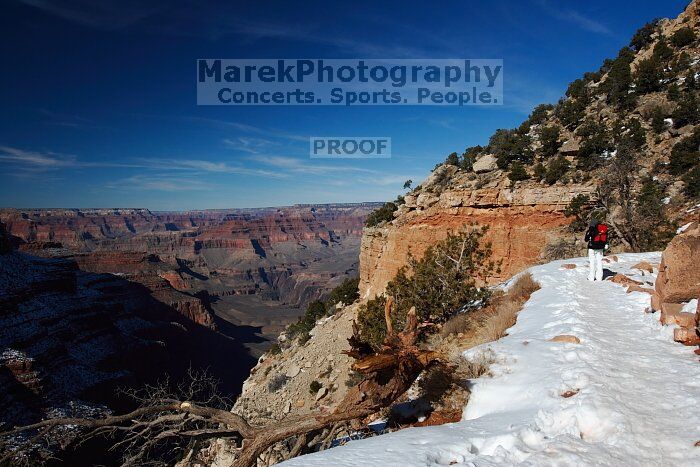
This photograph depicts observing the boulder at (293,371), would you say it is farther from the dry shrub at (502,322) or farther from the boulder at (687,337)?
the boulder at (687,337)

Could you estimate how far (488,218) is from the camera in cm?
1975

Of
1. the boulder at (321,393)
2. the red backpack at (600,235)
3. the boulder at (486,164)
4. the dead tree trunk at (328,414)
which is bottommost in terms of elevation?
the boulder at (321,393)

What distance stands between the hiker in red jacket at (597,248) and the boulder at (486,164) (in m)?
12.7

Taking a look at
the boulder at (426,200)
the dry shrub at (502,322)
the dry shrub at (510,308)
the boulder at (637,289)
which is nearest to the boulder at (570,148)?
the boulder at (426,200)

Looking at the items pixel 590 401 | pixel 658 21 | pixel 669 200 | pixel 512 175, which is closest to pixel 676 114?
pixel 669 200

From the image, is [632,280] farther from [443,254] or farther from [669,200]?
[669,200]

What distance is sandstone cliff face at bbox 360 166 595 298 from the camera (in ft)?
60.4

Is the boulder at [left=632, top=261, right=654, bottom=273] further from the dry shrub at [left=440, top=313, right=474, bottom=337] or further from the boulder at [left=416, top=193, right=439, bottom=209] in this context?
the boulder at [left=416, top=193, right=439, bottom=209]

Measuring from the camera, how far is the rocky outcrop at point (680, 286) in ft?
19.4

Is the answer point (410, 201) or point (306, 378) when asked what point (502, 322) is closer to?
point (306, 378)

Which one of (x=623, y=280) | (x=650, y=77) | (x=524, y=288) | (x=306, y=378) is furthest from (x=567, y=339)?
(x=650, y=77)

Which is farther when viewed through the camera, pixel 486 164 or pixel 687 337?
pixel 486 164

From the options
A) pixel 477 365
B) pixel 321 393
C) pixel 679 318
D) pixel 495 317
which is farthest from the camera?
pixel 321 393

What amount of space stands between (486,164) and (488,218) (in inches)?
196
